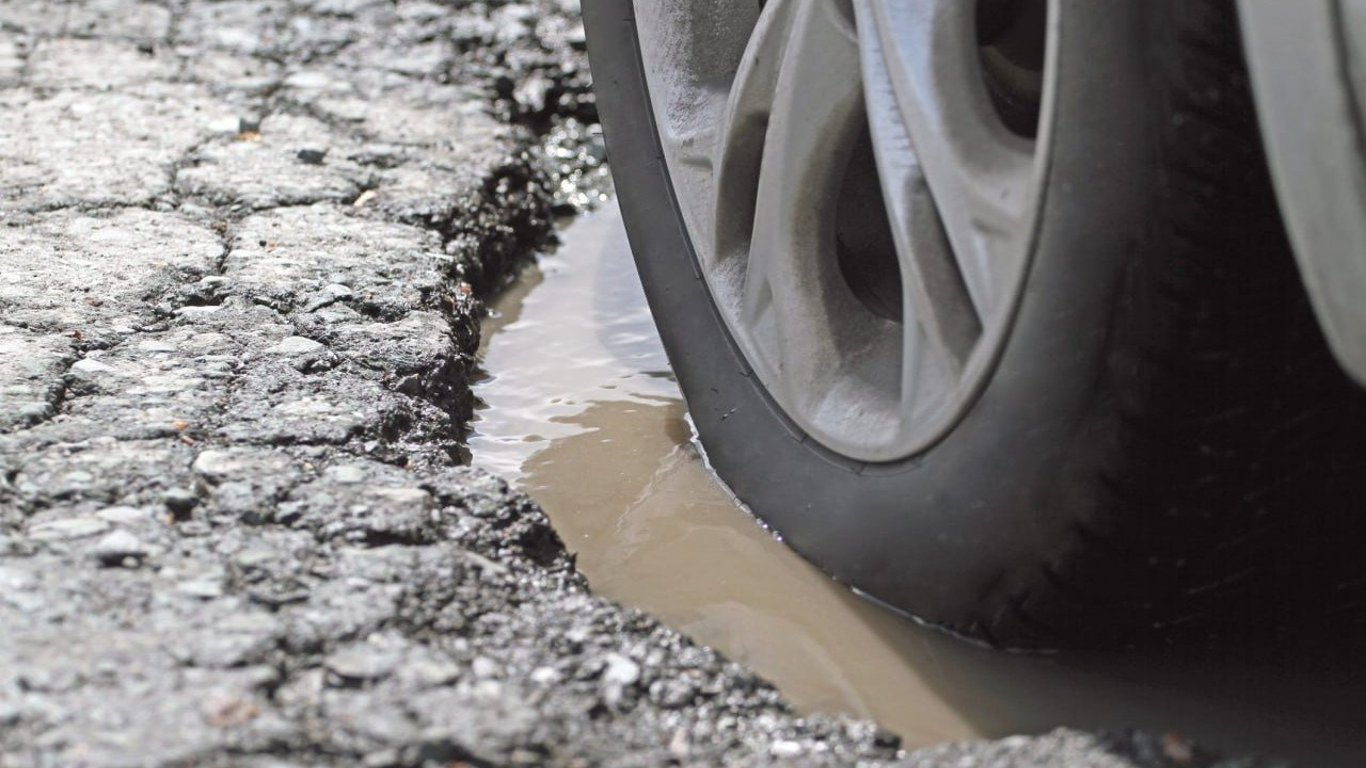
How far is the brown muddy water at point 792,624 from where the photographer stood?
4.86ft

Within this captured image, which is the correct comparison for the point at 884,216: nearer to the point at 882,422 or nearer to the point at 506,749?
the point at 882,422

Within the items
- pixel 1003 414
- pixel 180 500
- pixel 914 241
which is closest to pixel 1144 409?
pixel 1003 414

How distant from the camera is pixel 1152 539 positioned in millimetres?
1360

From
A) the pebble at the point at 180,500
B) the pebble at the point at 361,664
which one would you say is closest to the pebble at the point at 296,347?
the pebble at the point at 180,500

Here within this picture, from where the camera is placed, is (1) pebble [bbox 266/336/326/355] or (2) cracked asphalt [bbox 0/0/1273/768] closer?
(2) cracked asphalt [bbox 0/0/1273/768]

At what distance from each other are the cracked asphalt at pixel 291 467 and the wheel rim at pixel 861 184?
1.15 feet

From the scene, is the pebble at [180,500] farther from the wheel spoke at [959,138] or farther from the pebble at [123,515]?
the wheel spoke at [959,138]

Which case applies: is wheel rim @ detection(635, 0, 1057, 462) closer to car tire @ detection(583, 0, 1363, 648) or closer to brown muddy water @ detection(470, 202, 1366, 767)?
car tire @ detection(583, 0, 1363, 648)

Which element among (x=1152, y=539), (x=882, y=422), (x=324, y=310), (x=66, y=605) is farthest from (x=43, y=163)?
(x=1152, y=539)

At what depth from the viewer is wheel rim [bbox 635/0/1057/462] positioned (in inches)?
56.2

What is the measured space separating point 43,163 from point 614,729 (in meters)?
1.90

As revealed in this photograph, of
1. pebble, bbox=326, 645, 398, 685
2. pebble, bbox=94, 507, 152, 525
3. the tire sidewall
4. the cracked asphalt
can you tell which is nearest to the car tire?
the tire sidewall

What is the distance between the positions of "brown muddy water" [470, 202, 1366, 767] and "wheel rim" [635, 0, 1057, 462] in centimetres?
20

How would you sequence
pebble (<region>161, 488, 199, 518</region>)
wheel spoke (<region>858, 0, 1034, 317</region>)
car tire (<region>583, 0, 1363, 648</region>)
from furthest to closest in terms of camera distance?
pebble (<region>161, 488, 199, 518</region>)
wheel spoke (<region>858, 0, 1034, 317</region>)
car tire (<region>583, 0, 1363, 648</region>)
